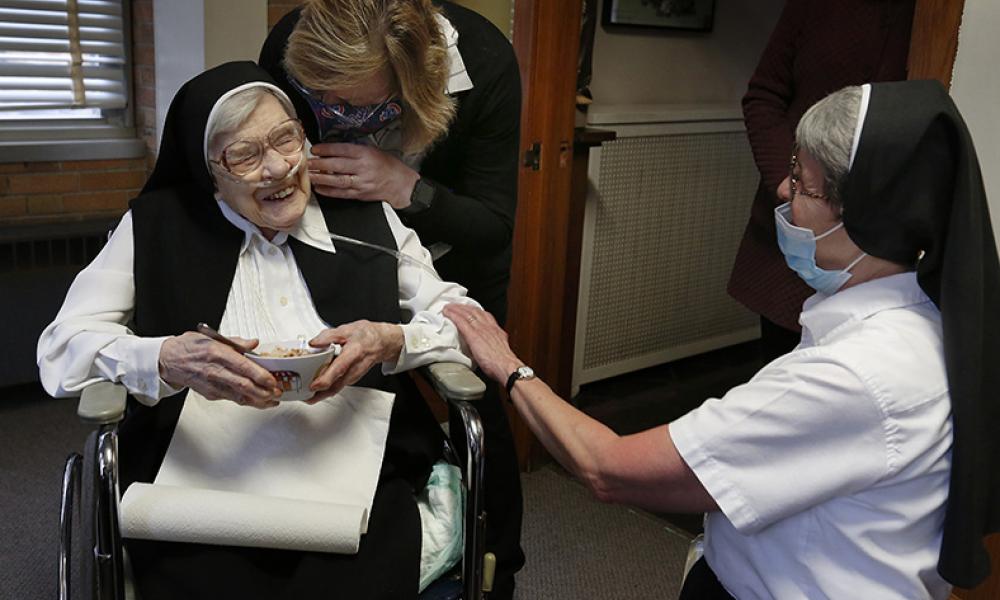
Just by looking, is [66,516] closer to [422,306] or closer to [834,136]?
[422,306]

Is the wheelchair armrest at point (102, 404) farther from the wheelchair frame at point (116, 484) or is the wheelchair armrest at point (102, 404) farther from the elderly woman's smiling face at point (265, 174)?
the elderly woman's smiling face at point (265, 174)

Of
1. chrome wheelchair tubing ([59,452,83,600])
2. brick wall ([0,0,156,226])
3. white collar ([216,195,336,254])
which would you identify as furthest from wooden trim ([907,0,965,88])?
brick wall ([0,0,156,226])

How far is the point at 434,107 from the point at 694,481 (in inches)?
35.1

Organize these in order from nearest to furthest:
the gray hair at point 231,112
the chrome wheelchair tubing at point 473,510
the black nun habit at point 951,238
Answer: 1. the black nun habit at point 951,238
2. the chrome wheelchair tubing at point 473,510
3. the gray hair at point 231,112

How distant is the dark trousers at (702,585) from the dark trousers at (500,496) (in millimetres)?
720

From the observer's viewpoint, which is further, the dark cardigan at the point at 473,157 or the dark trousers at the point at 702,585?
the dark cardigan at the point at 473,157

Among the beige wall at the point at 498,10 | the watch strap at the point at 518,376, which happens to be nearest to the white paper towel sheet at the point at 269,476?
the watch strap at the point at 518,376

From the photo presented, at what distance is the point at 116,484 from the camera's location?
1.37 metres

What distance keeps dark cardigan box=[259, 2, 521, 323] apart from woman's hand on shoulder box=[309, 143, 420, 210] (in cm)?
10

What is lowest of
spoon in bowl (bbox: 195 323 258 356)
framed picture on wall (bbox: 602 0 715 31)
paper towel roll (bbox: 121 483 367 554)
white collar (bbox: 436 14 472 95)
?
paper towel roll (bbox: 121 483 367 554)

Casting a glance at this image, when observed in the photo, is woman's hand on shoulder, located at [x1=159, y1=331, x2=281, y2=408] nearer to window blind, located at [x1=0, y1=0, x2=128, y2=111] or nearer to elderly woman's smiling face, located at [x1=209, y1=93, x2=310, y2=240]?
elderly woman's smiling face, located at [x1=209, y1=93, x2=310, y2=240]

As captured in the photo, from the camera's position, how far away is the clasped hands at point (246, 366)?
1479mm

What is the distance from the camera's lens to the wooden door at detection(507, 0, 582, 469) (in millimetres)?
2736

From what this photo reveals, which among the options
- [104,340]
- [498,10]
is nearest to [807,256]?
[104,340]
